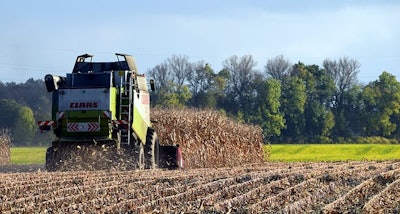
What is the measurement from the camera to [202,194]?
14.0 m

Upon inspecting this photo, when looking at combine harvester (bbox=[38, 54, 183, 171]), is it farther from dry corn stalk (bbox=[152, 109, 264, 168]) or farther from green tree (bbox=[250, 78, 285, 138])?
green tree (bbox=[250, 78, 285, 138])

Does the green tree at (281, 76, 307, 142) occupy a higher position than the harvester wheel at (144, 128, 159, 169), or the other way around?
the green tree at (281, 76, 307, 142)

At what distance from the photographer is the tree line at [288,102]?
240 ft

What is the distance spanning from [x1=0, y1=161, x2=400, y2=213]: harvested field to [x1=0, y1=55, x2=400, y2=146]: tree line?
52.3 meters

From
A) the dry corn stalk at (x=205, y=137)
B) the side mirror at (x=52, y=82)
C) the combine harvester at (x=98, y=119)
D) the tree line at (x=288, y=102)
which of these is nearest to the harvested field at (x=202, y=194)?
the combine harvester at (x=98, y=119)

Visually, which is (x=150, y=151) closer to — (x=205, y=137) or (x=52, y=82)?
(x=52, y=82)

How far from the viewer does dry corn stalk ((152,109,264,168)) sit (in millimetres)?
28891

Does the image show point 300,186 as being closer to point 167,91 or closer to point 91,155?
point 91,155

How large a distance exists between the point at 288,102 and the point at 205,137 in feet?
162

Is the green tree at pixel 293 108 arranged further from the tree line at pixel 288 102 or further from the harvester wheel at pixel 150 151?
the harvester wheel at pixel 150 151

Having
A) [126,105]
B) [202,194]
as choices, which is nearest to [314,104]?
[126,105]

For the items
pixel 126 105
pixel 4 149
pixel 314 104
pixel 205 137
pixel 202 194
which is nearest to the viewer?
pixel 202 194

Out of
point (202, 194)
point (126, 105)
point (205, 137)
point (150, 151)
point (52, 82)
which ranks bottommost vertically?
point (202, 194)

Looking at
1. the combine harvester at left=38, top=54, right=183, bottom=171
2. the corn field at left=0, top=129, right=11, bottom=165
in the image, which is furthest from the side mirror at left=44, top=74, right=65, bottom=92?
the corn field at left=0, top=129, right=11, bottom=165
